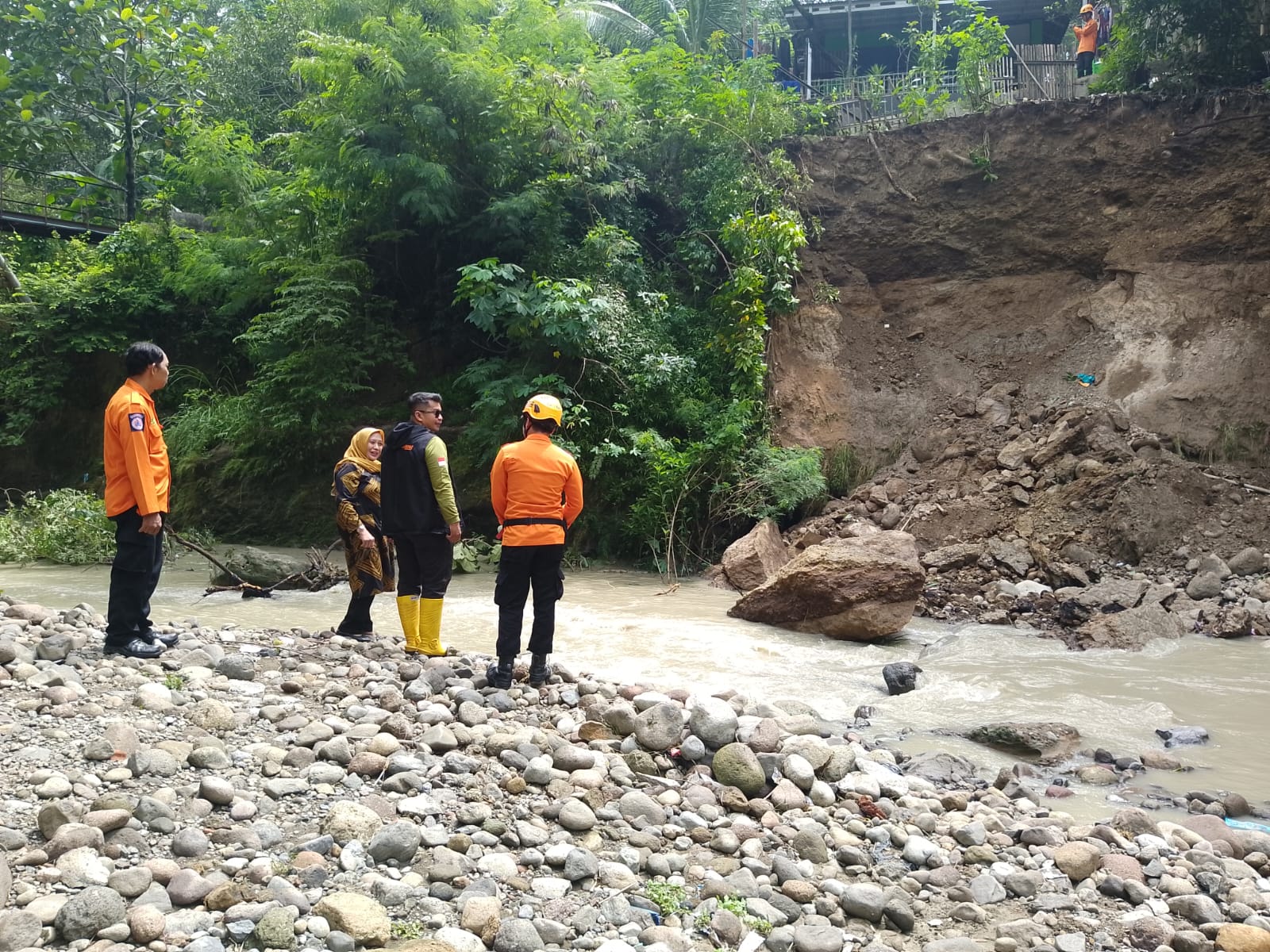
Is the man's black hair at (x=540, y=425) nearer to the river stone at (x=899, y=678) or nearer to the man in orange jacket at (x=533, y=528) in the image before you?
the man in orange jacket at (x=533, y=528)

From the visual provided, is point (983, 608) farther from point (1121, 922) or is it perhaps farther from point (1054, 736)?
point (1121, 922)

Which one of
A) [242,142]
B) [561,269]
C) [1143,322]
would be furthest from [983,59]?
[242,142]

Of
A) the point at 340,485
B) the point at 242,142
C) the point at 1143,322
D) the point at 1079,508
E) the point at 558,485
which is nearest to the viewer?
the point at 558,485

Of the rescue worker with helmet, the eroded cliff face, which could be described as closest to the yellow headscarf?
the eroded cliff face

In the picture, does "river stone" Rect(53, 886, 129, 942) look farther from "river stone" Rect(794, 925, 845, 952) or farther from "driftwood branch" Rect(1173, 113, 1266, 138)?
"driftwood branch" Rect(1173, 113, 1266, 138)

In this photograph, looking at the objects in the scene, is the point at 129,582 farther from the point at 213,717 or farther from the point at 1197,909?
the point at 1197,909

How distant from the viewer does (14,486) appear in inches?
730

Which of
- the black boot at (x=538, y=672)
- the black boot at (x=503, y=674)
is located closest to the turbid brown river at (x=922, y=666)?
the black boot at (x=538, y=672)

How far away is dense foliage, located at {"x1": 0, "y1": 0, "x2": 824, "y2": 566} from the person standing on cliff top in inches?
251

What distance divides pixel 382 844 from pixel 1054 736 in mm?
4041

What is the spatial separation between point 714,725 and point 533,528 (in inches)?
61.6

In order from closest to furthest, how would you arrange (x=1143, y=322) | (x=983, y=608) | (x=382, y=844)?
1. (x=382, y=844)
2. (x=983, y=608)
3. (x=1143, y=322)

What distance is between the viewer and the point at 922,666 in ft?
26.4

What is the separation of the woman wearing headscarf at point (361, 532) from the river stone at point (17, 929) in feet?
13.6
